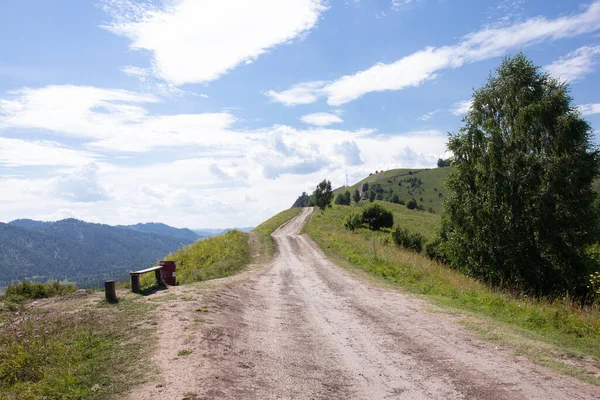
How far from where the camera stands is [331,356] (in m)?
7.84

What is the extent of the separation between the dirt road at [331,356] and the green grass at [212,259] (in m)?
7.85

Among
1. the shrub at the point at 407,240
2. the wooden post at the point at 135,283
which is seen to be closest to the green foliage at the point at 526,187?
the shrub at the point at 407,240

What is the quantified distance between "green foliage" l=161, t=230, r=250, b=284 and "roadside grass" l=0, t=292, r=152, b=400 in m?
8.88

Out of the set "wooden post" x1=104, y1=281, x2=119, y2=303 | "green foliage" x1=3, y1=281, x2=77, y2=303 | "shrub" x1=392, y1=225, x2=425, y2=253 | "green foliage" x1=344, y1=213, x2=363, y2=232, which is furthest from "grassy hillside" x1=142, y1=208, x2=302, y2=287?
"green foliage" x1=344, y1=213, x2=363, y2=232

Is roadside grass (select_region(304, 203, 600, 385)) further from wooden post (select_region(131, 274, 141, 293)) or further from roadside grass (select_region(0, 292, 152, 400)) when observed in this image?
wooden post (select_region(131, 274, 141, 293))

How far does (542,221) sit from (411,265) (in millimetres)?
8471

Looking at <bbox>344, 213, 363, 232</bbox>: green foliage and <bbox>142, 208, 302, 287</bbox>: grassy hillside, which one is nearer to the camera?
<bbox>142, 208, 302, 287</bbox>: grassy hillside

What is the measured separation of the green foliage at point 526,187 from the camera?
2258cm

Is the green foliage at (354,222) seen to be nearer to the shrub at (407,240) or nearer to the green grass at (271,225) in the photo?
the green grass at (271,225)

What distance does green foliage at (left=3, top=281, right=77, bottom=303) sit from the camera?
49.4ft

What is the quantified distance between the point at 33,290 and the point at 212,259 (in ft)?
44.0

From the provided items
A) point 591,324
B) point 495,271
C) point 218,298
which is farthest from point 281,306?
point 495,271

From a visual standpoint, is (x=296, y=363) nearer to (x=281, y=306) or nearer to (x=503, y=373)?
(x=503, y=373)

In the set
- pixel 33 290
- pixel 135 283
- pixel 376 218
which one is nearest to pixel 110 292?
pixel 135 283
